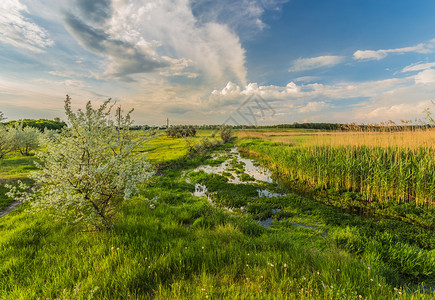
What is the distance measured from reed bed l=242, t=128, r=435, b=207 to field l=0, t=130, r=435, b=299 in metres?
0.10

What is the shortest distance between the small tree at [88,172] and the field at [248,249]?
695 mm

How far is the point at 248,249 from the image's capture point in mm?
4387

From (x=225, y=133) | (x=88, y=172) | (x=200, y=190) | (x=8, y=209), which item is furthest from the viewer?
(x=225, y=133)

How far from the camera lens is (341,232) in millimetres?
6027

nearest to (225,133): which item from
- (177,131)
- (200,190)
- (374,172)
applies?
(177,131)

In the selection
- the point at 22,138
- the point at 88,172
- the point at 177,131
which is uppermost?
the point at 177,131

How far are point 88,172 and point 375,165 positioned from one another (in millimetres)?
13755

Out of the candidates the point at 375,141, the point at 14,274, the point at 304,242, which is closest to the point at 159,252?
the point at 14,274

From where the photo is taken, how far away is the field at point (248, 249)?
3.00 meters

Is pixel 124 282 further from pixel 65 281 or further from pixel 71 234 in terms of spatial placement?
pixel 71 234

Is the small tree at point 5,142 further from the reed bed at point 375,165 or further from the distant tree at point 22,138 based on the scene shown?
the reed bed at point 375,165

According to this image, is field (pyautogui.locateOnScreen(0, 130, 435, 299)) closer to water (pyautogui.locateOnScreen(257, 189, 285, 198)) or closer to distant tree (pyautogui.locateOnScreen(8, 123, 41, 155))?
water (pyautogui.locateOnScreen(257, 189, 285, 198))

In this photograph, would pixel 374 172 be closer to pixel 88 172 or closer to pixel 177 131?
pixel 88 172

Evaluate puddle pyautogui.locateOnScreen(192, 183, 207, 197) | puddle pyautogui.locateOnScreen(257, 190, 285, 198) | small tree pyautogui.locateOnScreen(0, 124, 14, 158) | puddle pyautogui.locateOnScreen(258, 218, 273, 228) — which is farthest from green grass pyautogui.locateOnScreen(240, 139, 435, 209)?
small tree pyautogui.locateOnScreen(0, 124, 14, 158)
